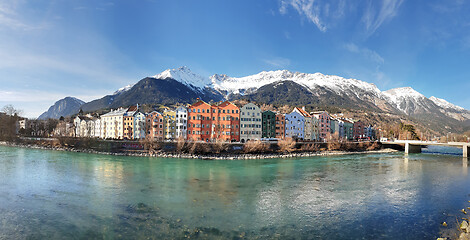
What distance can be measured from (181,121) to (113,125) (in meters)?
27.6

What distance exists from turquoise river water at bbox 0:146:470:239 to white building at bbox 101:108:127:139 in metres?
50.5

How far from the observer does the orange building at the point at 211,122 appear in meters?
67.9

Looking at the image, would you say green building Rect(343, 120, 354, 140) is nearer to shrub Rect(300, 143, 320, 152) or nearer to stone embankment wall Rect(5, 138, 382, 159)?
stone embankment wall Rect(5, 138, 382, 159)

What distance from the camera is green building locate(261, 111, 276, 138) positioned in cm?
7556

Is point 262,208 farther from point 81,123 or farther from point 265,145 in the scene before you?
point 81,123

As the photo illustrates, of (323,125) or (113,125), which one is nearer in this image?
(113,125)

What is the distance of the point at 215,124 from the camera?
68.4 m

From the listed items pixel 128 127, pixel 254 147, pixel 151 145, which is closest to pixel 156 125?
pixel 128 127

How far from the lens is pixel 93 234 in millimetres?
13250

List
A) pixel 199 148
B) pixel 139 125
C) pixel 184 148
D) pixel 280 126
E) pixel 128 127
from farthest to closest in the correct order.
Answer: pixel 128 127 → pixel 280 126 → pixel 139 125 → pixel 184 148 → pixel 199 148

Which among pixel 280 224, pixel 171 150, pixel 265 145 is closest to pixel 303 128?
pixel 265 145

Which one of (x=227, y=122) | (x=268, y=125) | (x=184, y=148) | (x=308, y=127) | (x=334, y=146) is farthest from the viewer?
(x=308, y=127)

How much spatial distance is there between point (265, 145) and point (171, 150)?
787 inches

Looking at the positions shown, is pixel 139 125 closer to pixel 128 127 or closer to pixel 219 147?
pixel 128 127
